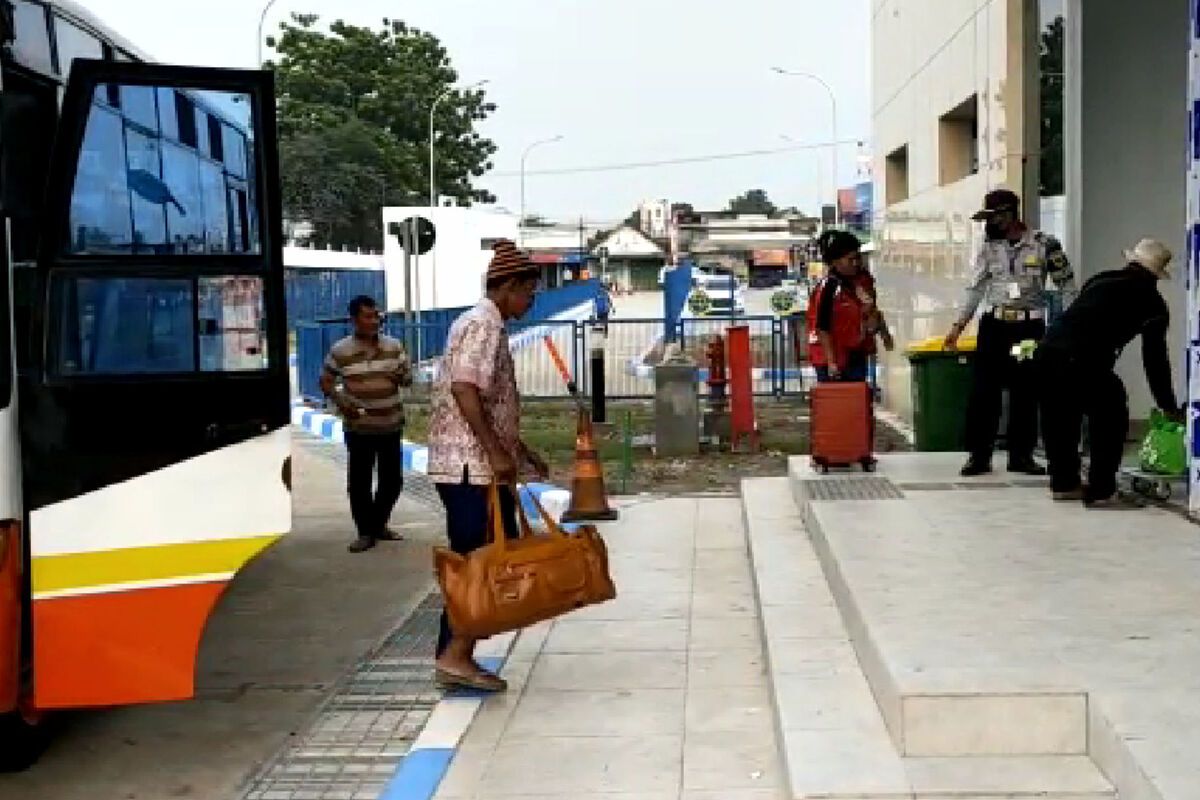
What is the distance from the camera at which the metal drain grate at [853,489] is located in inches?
365

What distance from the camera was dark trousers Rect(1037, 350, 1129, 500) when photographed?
8.17 m

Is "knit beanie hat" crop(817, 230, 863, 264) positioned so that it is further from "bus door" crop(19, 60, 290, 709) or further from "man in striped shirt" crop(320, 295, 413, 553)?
"bus door" crop(19, 60, 290, 709)

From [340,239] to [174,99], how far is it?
65317mm

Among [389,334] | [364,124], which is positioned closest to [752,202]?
[364,124]

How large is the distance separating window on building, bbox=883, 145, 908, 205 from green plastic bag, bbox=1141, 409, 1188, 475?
36.9 ft

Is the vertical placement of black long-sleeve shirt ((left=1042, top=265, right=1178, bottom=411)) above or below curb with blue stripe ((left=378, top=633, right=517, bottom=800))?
above

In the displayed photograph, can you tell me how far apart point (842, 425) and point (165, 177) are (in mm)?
5536

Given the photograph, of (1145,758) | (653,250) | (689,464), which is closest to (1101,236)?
(689,464)

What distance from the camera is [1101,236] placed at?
37.3 ft

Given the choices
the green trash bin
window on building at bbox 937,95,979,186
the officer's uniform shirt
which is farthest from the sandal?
window on building at bbox 937,95,979,186

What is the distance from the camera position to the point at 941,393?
11.2 m

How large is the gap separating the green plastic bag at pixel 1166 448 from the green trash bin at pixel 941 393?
251 cm

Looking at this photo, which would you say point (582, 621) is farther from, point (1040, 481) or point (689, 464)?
point (689, 464)

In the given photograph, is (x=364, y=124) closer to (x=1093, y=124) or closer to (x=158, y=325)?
(x=1093, y=124)
